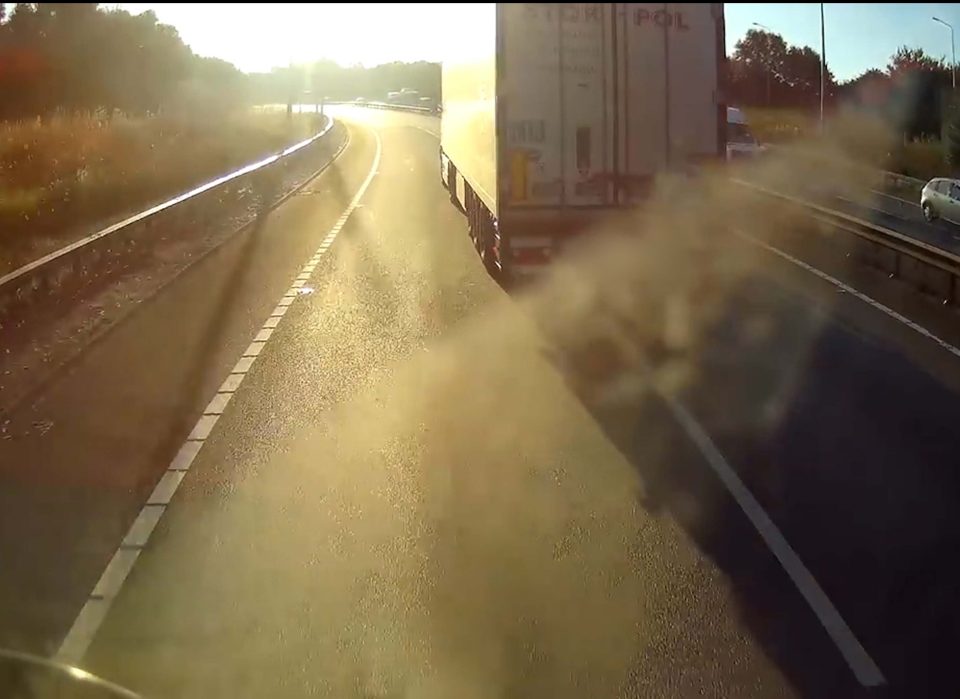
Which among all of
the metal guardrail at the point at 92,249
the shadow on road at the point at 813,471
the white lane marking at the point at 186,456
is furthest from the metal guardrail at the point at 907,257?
the metal guardrail at the point at 92,249

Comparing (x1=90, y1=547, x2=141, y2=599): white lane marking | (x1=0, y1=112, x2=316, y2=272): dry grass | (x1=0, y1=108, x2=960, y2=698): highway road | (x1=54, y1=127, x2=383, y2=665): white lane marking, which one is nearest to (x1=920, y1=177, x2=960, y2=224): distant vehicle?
(x1=0, y1=112, x2=316, y2=272): dry grass

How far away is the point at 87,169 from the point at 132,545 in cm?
2812

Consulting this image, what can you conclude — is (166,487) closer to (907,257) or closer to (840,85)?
(907,257)

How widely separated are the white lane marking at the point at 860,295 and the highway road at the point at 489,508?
209 mm

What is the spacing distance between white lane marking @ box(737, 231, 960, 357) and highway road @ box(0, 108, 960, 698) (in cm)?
21

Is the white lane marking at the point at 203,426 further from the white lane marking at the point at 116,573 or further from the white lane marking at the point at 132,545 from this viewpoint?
the white lane marking at the point at 116,573

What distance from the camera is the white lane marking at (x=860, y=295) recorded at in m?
15.3

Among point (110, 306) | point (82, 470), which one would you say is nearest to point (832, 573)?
point (82, 470)

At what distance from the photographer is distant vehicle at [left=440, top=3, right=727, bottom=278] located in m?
15.9

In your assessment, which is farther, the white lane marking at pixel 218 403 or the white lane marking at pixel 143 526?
the white lane marking at pixel 218 403

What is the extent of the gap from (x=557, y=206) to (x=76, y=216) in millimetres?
14985

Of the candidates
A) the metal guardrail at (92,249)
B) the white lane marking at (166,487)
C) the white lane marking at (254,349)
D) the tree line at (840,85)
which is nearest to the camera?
the white lane marking at (166,487)

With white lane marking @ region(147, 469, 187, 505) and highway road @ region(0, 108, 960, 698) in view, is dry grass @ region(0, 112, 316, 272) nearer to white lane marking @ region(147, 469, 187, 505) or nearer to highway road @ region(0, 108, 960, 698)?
highway road @ region(0, 108, 960, 698)

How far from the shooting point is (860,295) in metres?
19.3
